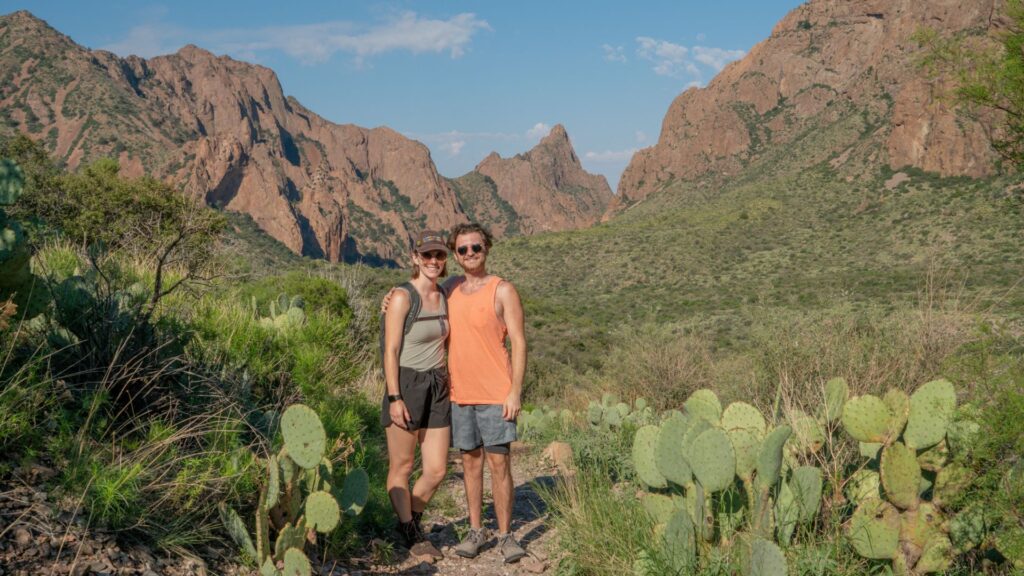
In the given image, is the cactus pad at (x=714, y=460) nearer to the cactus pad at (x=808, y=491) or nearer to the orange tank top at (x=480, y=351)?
the cactus pad at (x=808, y=491)

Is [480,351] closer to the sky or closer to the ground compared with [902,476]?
closer to the sky

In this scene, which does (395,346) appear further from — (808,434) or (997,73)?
(997,73)

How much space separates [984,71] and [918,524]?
722 cm

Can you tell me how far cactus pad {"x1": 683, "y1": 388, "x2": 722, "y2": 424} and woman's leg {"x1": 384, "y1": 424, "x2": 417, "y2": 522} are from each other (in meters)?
1.62

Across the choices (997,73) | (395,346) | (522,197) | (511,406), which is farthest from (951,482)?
(522,197)

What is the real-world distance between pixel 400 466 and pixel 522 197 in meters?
167

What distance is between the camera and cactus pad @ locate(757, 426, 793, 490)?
3102 millimetres

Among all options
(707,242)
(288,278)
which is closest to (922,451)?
(288,278)

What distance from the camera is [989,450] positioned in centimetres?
320

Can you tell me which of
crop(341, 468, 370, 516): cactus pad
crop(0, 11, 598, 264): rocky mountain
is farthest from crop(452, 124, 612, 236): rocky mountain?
crop(341, 468, 370, 516): cactus pad

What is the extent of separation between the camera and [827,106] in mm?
71562

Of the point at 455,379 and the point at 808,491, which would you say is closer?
the point at 808,491

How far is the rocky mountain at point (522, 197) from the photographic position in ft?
533

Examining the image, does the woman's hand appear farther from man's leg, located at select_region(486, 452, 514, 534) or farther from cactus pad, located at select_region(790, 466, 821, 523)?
cactus pad, located at select_region(790, 466, 821, 523)
